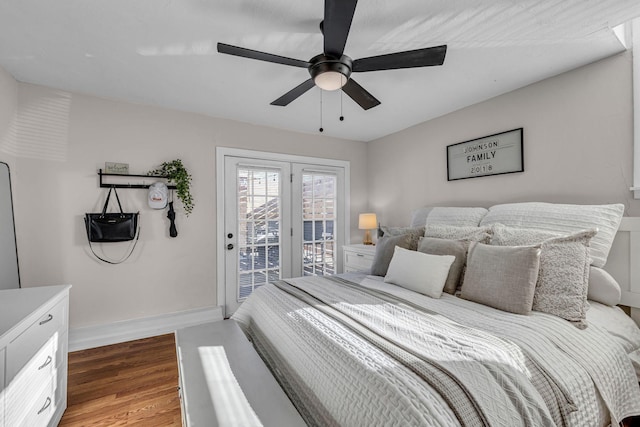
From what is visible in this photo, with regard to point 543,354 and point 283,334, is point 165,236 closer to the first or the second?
point 283,334

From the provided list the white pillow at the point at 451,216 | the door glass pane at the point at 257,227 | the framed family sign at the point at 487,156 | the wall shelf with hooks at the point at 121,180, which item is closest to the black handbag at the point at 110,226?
the wall shelf with hooks at the point at 121,180

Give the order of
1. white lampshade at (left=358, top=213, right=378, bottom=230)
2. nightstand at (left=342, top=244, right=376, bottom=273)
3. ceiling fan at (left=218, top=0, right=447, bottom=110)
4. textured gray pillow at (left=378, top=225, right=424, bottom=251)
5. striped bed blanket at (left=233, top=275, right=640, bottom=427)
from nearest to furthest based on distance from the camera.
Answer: striped bed blanket at (left=233, top=275, right=640, bottom=427) → ceiling fan at (left=218, top=0, right=447, bottom=110) → textured gray pillow at (left=378, top=225, right=424, bottom=251) → nightstand at (left=342, top=244, right=376, bottom=273) → white lampshade at (left=358, top=213, right=378, bottom=230)

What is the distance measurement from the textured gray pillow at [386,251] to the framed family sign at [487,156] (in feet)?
3.52

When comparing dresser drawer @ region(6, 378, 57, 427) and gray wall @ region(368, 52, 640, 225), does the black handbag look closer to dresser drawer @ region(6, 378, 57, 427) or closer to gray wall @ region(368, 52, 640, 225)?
dresser drawer @ region(6, 378, 57, 427)

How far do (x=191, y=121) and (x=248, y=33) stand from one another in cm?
165

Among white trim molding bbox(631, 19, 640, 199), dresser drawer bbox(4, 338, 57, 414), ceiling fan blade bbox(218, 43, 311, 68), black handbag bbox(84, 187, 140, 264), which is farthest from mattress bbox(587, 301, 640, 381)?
black handbag bbox(84, 187, 140, 264)

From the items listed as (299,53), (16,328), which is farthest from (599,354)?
(16,328)

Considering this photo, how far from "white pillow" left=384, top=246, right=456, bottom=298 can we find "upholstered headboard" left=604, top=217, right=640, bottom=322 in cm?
104

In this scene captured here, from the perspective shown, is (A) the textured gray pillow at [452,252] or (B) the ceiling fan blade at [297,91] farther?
(A) the textured gray pillow at [452,252]

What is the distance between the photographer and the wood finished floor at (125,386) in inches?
68.4

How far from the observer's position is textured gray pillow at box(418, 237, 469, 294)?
1.90 m

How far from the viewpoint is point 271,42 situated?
1.80 meters

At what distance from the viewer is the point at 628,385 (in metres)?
1.31

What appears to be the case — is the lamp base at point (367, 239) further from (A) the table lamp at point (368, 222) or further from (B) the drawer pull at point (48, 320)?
(B) the drawer pull at point (48, 320)
